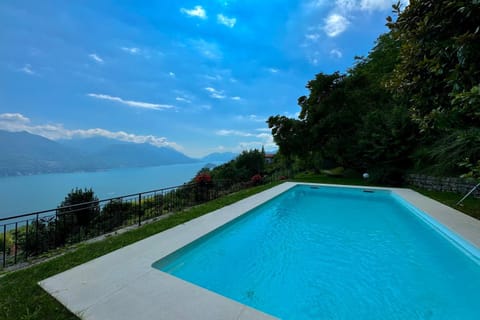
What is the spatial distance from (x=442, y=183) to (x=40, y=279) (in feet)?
40.3

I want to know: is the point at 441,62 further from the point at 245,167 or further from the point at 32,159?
the point at 32,159

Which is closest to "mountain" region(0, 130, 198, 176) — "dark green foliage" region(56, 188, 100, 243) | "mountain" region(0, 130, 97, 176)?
"mountain" region(0, 130, 97, 176)

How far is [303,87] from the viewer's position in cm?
1395

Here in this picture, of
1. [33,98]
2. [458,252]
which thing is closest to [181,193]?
[458,252]

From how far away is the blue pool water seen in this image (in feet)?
7.51

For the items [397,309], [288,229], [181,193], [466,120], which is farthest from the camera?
[181,193]

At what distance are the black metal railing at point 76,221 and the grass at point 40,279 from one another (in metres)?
0.66

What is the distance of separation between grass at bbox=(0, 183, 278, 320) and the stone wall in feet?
33.3

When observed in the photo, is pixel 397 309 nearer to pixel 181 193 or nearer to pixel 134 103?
pixel 181 193

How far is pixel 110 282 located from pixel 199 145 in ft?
75.3

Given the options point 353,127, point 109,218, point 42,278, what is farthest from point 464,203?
point 109,218

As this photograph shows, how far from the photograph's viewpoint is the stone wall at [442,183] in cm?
686

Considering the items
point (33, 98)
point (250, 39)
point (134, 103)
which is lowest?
point (33, 98)

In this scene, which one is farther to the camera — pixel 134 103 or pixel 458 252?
pixel 134 103
